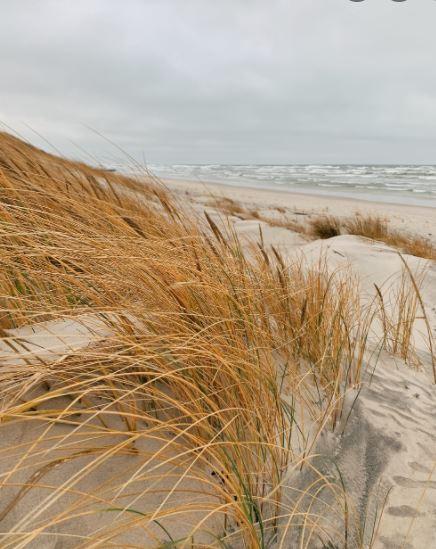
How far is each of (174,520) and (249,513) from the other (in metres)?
0.16

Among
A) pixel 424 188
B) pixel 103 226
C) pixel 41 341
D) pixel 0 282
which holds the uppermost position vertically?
pixel 103 226

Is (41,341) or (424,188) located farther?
(424,188)

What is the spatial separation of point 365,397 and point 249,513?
693 mm

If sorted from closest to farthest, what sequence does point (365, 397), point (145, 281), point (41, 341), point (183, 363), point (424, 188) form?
point (183, 363)
point (41, 341)
point (145, 281)
point (365, 397)
point (424, 188)

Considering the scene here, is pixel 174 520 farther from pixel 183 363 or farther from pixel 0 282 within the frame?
pixel 0 282

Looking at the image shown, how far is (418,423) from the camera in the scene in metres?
1.23

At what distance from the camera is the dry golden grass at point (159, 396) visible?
732mm

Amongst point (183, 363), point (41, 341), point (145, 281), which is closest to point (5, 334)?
point (41, 341)

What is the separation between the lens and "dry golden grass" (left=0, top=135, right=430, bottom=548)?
0.73m

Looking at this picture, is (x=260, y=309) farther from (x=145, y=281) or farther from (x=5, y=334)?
(x=5, y=334)

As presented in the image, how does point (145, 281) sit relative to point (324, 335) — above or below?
above

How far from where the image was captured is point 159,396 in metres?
1.07

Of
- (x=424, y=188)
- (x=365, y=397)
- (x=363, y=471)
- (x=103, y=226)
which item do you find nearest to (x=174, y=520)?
(x=363, y=471)

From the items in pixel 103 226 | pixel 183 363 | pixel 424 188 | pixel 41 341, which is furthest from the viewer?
pixel 424 188
